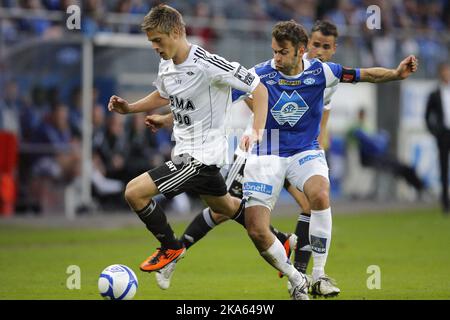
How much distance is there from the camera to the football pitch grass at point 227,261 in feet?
29.7

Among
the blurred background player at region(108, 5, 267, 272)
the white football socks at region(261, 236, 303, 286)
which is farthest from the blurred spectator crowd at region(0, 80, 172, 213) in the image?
the white football socks at region(261, 236, 303, 286)

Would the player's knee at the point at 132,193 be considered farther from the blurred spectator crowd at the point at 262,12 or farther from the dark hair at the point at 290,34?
the blurred spectator crowd at the point at 262,12

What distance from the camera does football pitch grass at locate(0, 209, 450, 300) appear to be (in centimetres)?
905

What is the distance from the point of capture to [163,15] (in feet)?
28.0

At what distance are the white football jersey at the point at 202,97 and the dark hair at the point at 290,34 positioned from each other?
42 cm

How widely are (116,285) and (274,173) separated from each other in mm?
1813

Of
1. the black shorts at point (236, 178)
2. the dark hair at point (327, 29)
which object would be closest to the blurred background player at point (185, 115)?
the black shorts at point (236, 178)

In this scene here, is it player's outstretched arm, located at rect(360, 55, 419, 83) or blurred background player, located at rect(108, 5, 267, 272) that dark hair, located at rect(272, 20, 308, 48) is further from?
player's outstretched arm, located at rect(360, 55, 419, 83)

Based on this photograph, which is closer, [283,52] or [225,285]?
[283,52]

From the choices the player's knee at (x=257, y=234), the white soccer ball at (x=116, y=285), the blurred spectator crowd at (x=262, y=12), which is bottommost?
the white soccer ball at (x=116, y=285)

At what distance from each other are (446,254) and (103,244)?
485cm

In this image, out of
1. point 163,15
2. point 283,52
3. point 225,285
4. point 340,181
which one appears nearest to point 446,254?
point 225,285

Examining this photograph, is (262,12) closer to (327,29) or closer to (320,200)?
(327,29)
